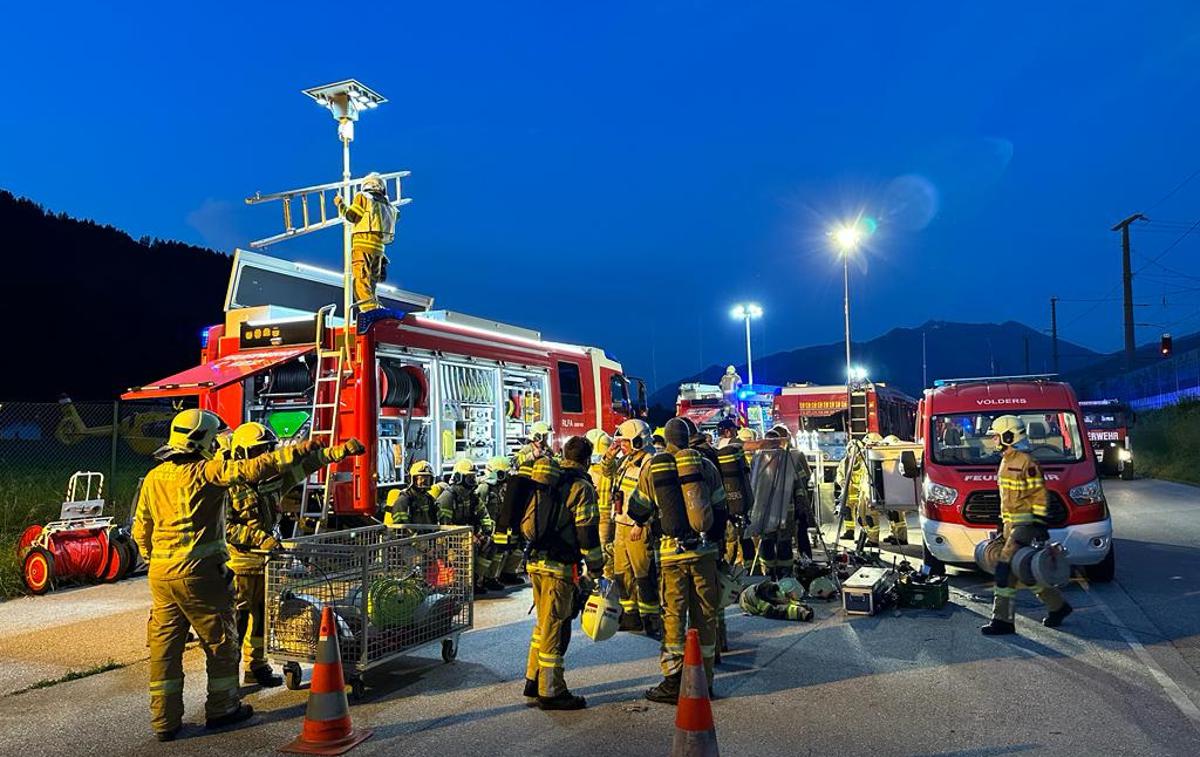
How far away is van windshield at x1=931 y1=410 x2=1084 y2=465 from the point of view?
9.64 meters

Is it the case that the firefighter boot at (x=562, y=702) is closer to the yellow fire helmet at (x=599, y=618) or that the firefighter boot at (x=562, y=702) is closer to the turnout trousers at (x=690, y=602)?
the yellow fire helmet at (x=599, y=618)

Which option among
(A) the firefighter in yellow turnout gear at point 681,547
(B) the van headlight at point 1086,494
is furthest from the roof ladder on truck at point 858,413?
(A) the firefighter in yellow turnout gear at point 681,547

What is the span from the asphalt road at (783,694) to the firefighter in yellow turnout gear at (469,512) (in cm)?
106

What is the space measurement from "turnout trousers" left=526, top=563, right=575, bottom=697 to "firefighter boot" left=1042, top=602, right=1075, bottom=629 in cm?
437

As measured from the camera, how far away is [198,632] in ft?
17.4

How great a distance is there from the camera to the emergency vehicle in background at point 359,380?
9641 millimetres

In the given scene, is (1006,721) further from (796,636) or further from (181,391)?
(181,391)

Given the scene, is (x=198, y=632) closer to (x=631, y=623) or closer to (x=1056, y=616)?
(x=631, y=623)

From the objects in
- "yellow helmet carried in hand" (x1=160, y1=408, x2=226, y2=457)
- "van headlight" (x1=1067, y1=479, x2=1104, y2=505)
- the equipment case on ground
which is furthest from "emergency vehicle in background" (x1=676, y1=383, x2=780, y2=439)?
"yellow helmet carried in hand" (x1=160, y1=408, x2=226, y2=457)

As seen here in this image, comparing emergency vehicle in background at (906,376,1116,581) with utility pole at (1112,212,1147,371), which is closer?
emergency vehicle in background at (906,376,1116,581)

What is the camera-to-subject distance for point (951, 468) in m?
9.63

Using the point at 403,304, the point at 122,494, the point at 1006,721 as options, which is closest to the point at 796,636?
the point at 1006,721

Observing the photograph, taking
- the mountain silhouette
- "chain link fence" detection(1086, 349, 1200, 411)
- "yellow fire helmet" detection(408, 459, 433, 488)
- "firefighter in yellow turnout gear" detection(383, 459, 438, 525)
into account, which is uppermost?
the mountain silhouette

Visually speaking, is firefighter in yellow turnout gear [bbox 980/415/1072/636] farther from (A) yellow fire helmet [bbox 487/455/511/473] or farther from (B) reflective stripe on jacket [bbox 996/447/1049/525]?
(A) yellow fire helmet [bbox 487/455/511/473]
